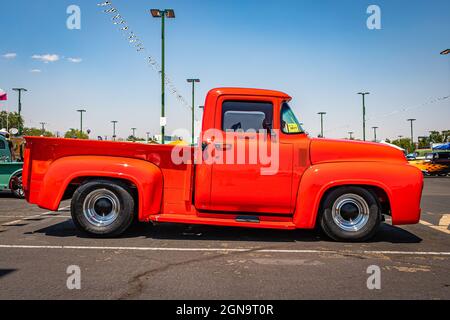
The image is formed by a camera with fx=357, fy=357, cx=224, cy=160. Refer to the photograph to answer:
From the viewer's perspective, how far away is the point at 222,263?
4133mm

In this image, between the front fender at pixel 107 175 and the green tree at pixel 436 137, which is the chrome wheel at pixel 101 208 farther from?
the green tree at pixel 436 137

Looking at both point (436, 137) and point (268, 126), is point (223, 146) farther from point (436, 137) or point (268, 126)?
point (436, 137)

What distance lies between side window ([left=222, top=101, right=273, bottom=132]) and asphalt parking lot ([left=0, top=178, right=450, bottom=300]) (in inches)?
66.6

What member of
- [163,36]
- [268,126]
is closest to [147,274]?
[268,126]

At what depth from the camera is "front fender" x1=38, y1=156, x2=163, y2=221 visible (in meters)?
5.07

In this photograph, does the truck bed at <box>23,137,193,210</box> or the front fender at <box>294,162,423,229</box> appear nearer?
the front fender at <box>294,162,423,229</box>

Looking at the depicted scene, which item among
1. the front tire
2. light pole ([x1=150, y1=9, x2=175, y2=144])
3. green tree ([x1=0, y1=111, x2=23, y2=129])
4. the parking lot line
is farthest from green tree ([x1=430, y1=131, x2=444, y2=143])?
green tree ([x1=0, y1=111, x2=23, y2=129])

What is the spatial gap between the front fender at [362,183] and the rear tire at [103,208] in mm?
2474

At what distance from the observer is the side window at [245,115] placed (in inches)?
208

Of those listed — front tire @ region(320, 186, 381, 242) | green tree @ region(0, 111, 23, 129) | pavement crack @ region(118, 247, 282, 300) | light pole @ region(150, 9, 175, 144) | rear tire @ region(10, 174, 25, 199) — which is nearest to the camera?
pavement crack @ region(118, 247, 282, 300)

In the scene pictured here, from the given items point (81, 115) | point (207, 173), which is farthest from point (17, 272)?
point (81, 115)

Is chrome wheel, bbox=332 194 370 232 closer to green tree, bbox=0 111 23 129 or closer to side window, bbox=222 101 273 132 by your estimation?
side window, bbox=222 101 273 132

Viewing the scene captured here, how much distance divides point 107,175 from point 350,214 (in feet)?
11.6

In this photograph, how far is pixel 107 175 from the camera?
16.7 feet
